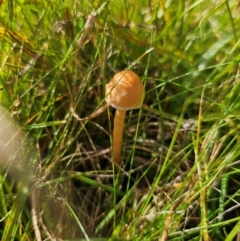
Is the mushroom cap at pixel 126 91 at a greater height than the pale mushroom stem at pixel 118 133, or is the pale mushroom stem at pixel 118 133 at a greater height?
the mushroom cap at pixel 126 91

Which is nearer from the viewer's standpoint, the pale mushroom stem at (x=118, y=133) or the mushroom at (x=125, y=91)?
the mushroom at (x=125, y=91)

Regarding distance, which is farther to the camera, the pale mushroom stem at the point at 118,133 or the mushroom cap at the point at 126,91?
the pale mushroom stem at the point at 118,133

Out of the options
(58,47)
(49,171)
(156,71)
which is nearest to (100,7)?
(58,47)

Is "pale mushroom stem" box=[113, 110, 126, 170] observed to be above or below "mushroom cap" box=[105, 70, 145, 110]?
below

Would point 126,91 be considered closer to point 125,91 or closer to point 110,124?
point 125,91

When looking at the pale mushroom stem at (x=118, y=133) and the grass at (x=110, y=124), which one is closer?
the grass at (x=110, y=124)

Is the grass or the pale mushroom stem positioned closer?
the grass
